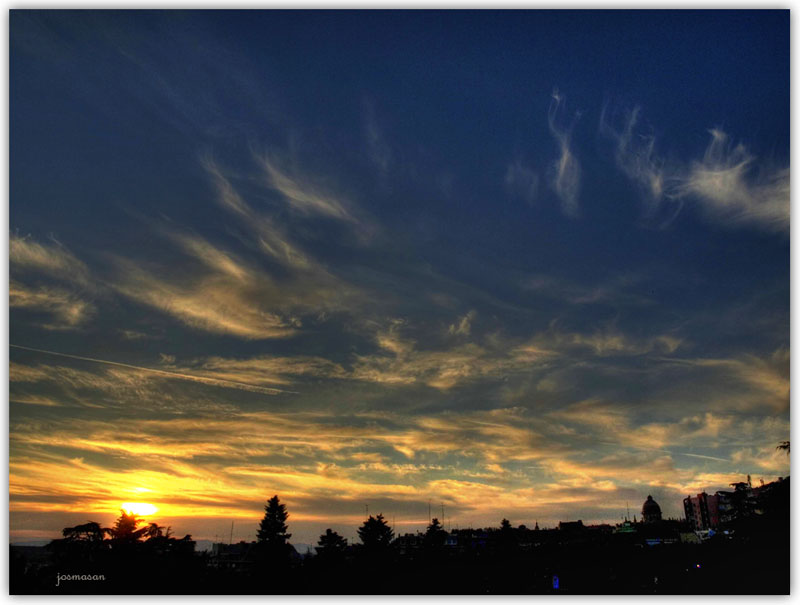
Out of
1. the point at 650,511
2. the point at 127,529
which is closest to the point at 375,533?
the point at 127,529

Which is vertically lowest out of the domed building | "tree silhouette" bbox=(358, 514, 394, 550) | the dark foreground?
the domed building

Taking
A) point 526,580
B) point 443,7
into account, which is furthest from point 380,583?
point 443,7

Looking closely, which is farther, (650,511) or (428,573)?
(650,511)

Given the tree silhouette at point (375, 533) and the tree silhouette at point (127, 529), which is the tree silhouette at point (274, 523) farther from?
the tree silhouette at point (127, 529)

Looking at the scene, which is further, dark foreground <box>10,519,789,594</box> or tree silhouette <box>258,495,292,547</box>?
tree silhouette <box>258,495,292,547</box>

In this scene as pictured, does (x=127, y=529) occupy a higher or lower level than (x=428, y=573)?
higher

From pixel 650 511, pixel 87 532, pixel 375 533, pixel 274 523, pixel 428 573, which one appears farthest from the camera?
pixel 650 511

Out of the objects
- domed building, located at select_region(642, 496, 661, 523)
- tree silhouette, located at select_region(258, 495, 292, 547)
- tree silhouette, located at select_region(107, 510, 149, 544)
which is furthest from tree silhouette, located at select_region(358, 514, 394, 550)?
domed building, located at select_region(642, 496, 661, 523)

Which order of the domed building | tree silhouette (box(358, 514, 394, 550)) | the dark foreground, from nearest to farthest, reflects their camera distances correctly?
1. the dark foreground
2. tree silhouette (box(358, 514, 394, 550))
3. the domed building

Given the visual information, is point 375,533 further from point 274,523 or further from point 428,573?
point 428,573

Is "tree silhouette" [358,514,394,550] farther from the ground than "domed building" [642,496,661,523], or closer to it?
farther from the ground

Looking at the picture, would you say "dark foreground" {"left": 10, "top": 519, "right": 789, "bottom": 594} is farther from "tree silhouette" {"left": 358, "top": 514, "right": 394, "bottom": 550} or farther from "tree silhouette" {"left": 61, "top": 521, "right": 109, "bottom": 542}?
"tree silhouette" {"left": 358, "top": 514, "right": 394, "bottom": 550}

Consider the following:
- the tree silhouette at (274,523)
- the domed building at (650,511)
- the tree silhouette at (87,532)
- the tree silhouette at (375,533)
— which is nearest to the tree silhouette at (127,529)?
the tree silhouette at (87,532)

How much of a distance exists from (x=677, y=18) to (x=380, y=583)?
15.9 m
